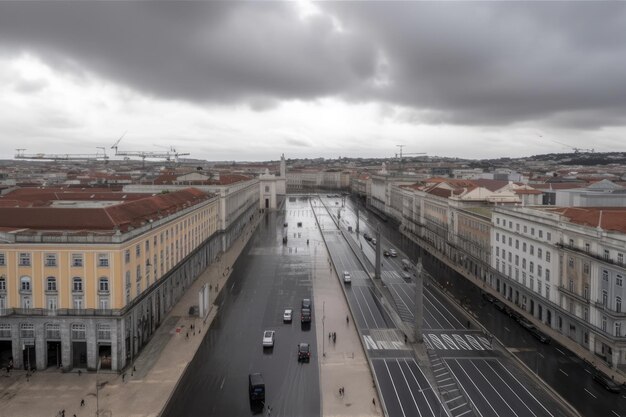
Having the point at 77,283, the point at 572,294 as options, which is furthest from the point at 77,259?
the point at 572,294

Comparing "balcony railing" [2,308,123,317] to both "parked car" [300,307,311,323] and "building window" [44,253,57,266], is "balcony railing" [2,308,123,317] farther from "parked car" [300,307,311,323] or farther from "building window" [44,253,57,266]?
"parked car" [300,307,311,323]

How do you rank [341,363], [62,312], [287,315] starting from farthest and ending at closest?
[287,315]
[341,363]
[62,312]

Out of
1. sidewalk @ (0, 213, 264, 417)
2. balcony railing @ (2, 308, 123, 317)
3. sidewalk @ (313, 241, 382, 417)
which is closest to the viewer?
sidewalk @ (0, 213, 264, 417)

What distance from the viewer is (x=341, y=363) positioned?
1871 inches

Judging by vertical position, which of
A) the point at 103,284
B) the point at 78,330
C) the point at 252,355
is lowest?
the point at 252,355

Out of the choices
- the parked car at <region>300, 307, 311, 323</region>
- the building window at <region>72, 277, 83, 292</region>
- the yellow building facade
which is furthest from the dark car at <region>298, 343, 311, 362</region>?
the building window at <region>72, 277, 83, 292</region>

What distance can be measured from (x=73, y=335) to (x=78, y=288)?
411 centimetres

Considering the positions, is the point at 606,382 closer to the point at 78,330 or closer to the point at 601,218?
the point at 601,218

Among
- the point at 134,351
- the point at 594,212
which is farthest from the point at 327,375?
the point at 594,212

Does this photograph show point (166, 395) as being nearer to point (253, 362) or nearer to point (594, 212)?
point (253, 362)

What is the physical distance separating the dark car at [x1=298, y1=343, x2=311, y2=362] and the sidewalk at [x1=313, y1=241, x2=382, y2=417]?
124 cm

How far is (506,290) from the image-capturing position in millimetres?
69250

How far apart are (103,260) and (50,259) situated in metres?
4.57

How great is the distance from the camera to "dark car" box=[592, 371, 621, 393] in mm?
→ 40938
